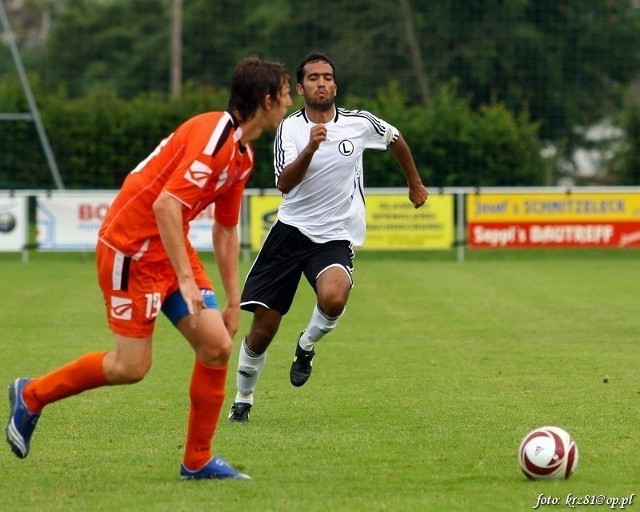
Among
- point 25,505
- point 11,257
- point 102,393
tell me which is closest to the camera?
point 25,505

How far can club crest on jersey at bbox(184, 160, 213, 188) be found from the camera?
5.49 meters

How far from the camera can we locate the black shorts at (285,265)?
7918 mm

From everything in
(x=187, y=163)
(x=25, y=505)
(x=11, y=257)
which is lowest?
(x=11, y=257)

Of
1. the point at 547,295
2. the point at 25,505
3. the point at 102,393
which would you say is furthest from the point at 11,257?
the point at 25,505

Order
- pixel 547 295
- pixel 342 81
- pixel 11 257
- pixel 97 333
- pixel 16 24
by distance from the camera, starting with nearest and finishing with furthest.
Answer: pixel 97 333 < pixel 547 295 < pixel 11 257 < pixel 342 81 < pixel 16 24

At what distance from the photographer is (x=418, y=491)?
566 cm

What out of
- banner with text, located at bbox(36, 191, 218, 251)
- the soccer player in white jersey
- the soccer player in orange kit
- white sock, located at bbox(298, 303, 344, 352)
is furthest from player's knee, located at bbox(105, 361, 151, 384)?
banner with text, located at bbox(36, 191, 218, 251)

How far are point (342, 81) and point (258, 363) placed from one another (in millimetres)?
31978

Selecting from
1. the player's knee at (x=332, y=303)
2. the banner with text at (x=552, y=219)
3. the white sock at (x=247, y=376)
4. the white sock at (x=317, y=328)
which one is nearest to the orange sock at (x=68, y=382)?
the white sock at (x=247, y=376)

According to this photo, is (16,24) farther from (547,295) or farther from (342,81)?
(547,295)

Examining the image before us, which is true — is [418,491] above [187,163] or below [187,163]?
below

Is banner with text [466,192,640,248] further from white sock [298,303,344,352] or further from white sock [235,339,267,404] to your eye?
white sock [235,339,267,404]

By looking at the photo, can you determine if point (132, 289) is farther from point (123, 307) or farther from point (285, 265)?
point (285, 265)

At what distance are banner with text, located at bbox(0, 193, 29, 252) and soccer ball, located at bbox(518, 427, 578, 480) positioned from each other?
17492 millimetres
